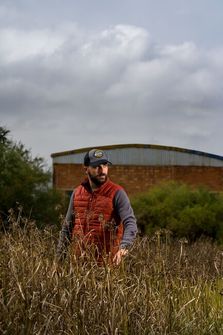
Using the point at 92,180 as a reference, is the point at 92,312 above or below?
below

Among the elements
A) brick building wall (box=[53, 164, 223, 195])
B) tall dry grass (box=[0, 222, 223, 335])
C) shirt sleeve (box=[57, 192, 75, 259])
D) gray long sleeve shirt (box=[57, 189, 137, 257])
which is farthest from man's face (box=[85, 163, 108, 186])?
brick building wall (box=[53, 164, 223, 195])

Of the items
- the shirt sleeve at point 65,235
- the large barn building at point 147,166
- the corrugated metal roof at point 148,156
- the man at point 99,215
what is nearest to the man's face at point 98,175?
the man at point 99,215

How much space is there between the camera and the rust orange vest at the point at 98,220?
8289mm

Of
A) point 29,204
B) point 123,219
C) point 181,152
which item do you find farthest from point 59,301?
point 181,152

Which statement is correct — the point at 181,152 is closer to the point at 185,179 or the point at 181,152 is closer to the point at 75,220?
the point at 185,179

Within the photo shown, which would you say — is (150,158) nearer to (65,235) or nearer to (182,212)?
(182,212)

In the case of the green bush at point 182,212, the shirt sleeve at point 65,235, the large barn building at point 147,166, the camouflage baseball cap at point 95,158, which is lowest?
the green bush at point 182,212

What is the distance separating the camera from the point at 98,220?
27.6 feet

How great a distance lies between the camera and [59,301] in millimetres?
7086

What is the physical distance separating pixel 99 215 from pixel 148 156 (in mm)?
46242

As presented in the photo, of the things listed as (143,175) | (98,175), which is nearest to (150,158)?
(143,175)

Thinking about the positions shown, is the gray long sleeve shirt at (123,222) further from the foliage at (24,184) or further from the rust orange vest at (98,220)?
the foliage at (24,184)

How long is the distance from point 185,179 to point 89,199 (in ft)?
149

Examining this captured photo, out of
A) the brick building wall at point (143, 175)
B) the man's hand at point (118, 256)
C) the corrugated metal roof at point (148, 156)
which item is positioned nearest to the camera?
the man's hand at point (118, 256)
